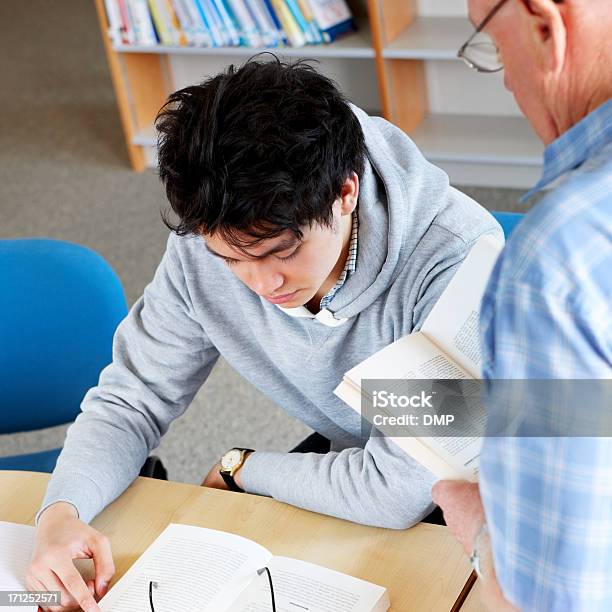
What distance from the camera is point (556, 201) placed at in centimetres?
70

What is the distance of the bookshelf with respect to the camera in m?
3.39

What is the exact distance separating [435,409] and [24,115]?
4175 millimetres

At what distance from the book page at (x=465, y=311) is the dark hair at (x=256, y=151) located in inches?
9.6

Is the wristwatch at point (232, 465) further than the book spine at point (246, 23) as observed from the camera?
No

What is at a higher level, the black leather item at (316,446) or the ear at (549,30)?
the ear at (549,30)

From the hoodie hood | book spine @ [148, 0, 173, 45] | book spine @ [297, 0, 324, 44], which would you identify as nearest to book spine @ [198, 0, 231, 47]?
book spine @ [148, 0, 173, 45]

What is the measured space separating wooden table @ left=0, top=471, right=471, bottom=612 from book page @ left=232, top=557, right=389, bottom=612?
2 cm

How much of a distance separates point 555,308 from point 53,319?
134 centimetres

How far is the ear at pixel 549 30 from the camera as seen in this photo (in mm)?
738

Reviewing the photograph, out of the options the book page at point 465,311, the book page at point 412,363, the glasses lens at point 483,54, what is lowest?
the book page at point 412,363

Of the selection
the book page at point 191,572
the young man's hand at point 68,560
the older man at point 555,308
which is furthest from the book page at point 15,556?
the older man at point 555,308

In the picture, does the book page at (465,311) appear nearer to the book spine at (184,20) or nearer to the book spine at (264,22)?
the book spine at (264,22)

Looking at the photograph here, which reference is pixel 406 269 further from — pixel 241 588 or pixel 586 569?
pixel 586 569

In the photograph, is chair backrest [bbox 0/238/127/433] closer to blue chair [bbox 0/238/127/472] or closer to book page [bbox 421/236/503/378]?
blue chair [bbox 0/238/127/472]
